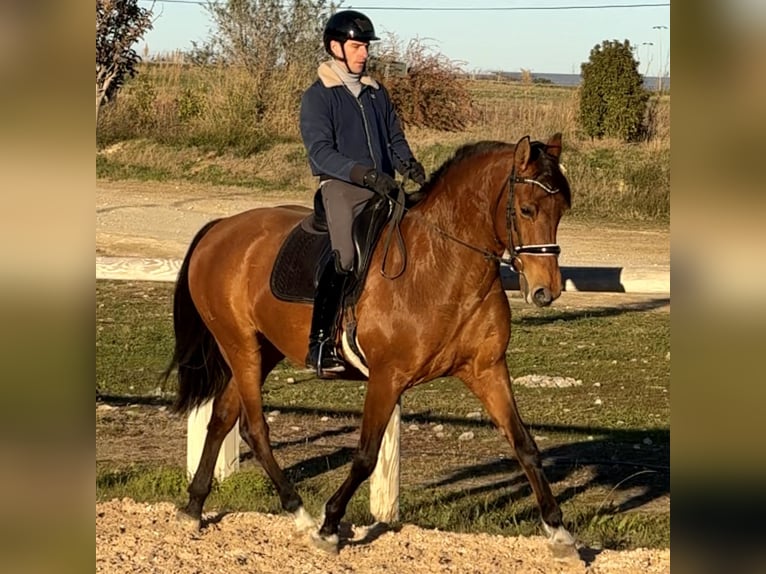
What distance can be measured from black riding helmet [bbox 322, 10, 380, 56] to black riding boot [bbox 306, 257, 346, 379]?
1.07 m

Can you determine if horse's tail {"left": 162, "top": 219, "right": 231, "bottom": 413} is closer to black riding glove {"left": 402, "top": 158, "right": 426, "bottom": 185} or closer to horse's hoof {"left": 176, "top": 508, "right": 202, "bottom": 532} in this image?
horse's hoof {"left": 176, "top": 508, "right": 202, "bottom": 532}

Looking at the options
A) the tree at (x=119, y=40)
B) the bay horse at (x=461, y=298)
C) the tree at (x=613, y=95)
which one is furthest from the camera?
the tree at (x=119, y=40)

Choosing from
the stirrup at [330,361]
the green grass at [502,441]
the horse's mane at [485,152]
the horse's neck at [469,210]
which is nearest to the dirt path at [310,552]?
the green grass at [502,441]

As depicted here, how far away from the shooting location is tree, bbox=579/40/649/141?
2741 cm

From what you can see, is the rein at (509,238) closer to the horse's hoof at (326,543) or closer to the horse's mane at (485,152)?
the horse's mane at (485,152)

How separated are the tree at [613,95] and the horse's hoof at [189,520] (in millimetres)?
22420

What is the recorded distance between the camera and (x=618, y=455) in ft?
28.1

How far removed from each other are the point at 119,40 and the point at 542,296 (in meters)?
26.3

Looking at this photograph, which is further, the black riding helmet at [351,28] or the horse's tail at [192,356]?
the horse's tail at [192,356]

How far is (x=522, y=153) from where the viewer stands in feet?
17.1

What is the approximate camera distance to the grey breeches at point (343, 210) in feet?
18.8

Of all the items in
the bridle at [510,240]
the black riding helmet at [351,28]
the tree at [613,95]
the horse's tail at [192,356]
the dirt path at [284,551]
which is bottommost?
the dirt path at [284,551]

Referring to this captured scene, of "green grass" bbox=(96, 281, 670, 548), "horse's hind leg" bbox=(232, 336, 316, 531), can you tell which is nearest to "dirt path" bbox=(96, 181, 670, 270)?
"green grass" bbox=(96, 281, 670, 548)
